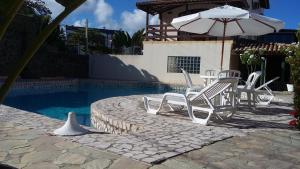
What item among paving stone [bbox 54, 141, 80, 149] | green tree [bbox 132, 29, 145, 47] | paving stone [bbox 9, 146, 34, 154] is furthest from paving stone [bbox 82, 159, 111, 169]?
green tree [bbox 132, 29, 145, 47]

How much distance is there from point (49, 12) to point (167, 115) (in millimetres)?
25095

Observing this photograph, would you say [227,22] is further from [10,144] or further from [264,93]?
[10,144]

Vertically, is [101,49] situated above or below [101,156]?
above

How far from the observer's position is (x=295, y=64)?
251 inches

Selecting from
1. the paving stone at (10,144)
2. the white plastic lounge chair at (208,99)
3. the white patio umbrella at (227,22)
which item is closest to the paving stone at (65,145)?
the paving stone at (10,144)

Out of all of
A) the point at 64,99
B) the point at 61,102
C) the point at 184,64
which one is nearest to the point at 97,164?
the point at 61,102

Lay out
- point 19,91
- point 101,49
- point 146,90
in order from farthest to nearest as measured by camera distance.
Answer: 1. point 101,49
2. point 146,90
3. point 19,91

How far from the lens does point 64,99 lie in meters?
16.4

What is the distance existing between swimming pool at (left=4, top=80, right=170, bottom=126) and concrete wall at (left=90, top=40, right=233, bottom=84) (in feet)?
6.73

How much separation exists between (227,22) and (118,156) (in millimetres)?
6904

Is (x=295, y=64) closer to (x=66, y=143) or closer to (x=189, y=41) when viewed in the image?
(x=66, y=143)

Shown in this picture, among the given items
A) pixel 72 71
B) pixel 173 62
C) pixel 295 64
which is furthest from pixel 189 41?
pixel 295 64

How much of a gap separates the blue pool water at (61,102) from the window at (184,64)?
7.40ft

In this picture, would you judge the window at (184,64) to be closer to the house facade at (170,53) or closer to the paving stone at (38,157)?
the house facade at (170,53)
